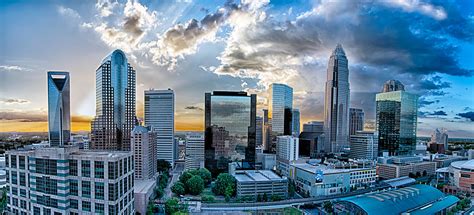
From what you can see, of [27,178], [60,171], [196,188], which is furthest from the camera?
[196,188]

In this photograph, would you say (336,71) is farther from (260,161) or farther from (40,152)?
(40,152)

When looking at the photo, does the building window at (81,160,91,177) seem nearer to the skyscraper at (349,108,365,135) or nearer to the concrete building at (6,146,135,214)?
the concrete building at (6,146,135,214)

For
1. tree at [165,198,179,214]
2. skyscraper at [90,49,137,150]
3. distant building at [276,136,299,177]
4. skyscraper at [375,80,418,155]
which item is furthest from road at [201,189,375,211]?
skyscraper at [375,80,418,155]

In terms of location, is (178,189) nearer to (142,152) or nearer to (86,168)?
(142,152)

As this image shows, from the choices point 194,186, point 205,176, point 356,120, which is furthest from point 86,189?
point 356,120

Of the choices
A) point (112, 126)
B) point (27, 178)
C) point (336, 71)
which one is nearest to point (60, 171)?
point (27, 178)

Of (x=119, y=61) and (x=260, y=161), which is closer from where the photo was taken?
(x=119, y=61)
